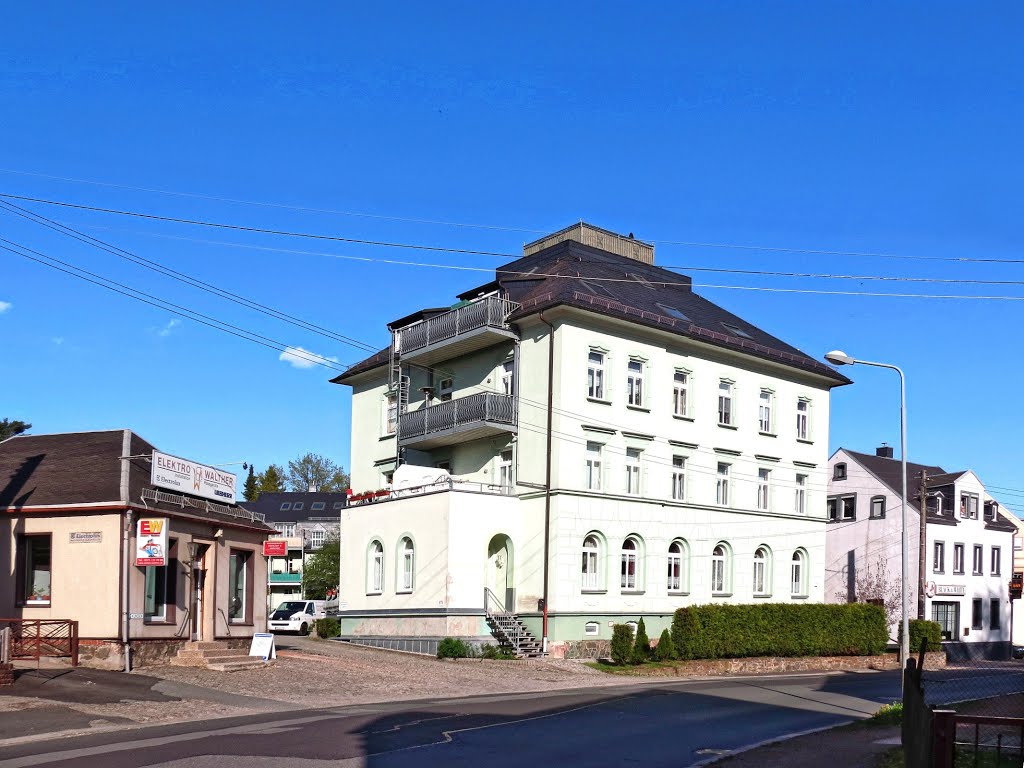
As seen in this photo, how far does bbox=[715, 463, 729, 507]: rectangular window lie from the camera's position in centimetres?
4466

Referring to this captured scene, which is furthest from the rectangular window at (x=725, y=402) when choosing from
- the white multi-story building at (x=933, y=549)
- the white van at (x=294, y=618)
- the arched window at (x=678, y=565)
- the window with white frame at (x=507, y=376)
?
the white multi-story building at (x=933, y=549)

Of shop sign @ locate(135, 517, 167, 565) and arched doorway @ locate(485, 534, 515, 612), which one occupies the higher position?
shop sign @ locate(135, 517, 167, 565)

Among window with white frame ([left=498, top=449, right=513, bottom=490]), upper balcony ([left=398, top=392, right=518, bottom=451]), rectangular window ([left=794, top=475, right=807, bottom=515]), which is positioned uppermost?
upper balcony ([left=398, top=392, right=518, bottom=451])

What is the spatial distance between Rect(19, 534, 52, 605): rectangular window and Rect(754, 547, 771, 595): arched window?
28526mm

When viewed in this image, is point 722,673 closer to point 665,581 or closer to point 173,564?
point 665,581

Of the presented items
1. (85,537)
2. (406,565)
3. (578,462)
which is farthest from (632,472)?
(85,537)

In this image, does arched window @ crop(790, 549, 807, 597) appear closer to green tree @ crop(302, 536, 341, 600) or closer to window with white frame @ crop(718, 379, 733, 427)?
window with white frame @ crop(718, 379, 733, 427)

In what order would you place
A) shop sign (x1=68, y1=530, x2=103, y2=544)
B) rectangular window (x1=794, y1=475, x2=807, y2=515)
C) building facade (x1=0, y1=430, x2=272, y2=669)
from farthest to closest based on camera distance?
rectangular window (x1=794, y1=475, x2=807, y2=515) < shop sign (x1=68, y1=530, x2=103, y2=544) < building facade (x1=0, y1=430, x2=272, y2=669)

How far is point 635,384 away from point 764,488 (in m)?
8.57

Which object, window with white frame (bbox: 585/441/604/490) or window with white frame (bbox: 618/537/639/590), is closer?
window with white frame (bbox: 585/441/604/490)

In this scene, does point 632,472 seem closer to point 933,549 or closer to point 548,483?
point 548,483

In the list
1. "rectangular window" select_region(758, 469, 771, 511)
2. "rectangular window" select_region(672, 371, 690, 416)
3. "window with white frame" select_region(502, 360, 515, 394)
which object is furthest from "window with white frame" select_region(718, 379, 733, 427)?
"window with white frame" select_region(502, 360, 515, 394)

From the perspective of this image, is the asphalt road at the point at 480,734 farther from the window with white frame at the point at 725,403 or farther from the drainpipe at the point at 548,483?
the window with white frame at the point at 725,403

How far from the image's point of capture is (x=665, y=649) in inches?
1471
